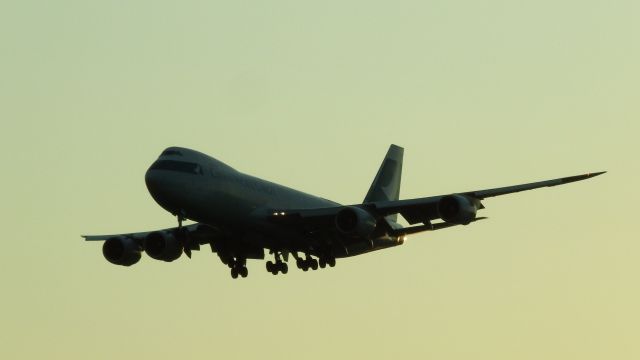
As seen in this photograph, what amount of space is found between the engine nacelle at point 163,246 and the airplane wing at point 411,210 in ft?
23.1

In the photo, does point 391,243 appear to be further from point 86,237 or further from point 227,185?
point 86,237

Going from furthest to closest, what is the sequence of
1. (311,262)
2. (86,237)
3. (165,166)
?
(86,237)
(311,262)
(165,166)

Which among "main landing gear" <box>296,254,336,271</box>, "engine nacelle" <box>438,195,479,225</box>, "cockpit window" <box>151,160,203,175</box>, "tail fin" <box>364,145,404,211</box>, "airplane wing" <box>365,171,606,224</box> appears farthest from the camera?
"tail fin" <box>364,145,404,211</box>

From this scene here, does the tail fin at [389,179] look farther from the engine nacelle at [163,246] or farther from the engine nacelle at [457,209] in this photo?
the engine nacelle at [457,209]

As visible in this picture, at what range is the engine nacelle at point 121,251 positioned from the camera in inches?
3187

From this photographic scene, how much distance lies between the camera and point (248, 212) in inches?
2876

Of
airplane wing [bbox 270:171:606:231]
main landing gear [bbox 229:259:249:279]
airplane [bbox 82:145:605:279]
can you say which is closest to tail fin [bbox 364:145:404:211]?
airplane [bbox 82:145:605:279]

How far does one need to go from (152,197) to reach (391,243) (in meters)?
14.3

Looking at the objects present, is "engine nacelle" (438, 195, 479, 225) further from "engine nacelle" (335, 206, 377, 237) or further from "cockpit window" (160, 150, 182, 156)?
"cockpit window" (160, 150, 182, 156)

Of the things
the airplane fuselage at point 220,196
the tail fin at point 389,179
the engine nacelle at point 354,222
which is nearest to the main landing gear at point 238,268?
the airplane fuselage at point 220,196

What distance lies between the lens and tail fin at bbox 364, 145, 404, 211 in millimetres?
89562

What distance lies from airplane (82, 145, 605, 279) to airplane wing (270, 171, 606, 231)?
5 cm

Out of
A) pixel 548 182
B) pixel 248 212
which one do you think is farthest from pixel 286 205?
pixel 548 182

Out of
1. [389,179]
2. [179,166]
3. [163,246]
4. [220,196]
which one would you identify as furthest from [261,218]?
[389,179]
